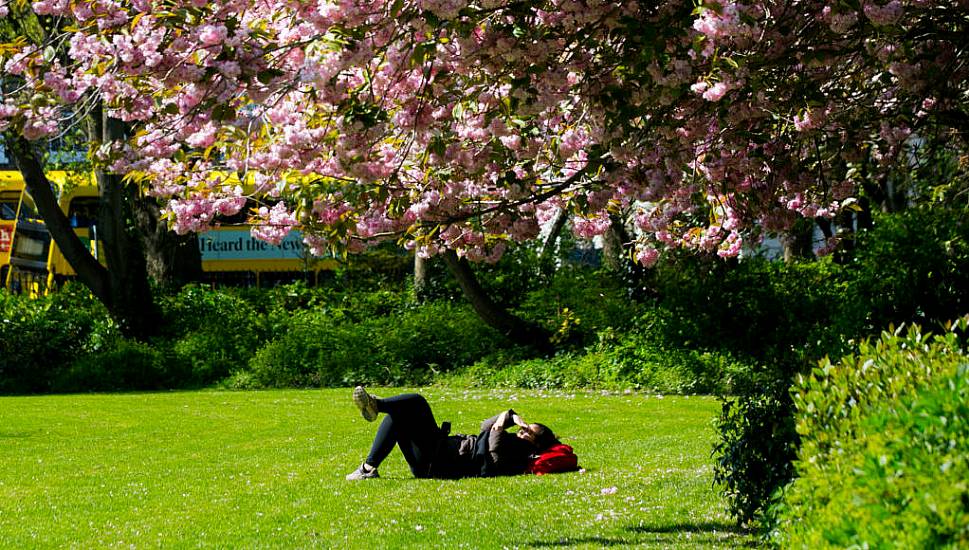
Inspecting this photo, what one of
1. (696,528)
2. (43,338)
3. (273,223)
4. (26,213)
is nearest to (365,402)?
(273,223)

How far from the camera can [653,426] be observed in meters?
13.6

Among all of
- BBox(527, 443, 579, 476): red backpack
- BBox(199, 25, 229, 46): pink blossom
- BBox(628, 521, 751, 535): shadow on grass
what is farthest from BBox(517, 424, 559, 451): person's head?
BBox(199, 25, 229, 46): pink blossom

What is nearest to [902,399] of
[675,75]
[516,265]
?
[675,75]

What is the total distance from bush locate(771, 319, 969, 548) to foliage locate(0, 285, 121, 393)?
1813 cm

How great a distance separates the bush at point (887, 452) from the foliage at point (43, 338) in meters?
18.1

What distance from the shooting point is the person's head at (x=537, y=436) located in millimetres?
10234

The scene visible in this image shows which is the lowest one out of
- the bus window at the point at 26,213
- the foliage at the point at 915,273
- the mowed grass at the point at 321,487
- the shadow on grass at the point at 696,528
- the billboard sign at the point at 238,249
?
the shadow on grass at the point at 696,528

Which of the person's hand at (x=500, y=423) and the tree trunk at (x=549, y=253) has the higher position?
the tree trunk at (x=549, y=253)

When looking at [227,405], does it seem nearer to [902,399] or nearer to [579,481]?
[579,481]

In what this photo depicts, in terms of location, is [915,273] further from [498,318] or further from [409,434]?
[498,318]

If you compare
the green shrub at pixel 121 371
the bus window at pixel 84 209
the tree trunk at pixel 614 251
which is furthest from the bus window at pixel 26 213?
the tree trunk at pixel 614 251

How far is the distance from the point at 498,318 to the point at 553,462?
11594 millimetres

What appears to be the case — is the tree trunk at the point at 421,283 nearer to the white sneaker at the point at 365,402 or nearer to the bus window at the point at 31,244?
the bus window at the point at 31,244

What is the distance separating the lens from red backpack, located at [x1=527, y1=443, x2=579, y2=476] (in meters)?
10.0
